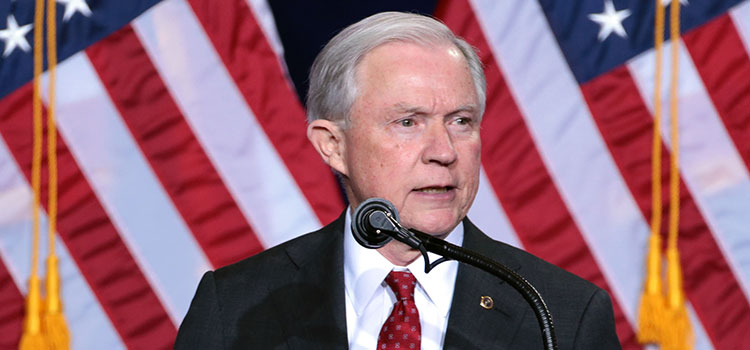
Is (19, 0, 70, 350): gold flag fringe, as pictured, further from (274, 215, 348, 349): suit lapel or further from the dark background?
(274, 215, 348, 349): suit lapel

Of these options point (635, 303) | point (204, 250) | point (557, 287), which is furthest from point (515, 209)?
point (557, 287)

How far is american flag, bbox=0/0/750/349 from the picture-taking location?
291 cm

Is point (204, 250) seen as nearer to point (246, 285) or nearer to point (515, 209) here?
point (515, 209)

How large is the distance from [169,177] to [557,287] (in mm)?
1445

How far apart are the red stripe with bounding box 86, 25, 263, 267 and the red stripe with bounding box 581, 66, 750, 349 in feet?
3.43

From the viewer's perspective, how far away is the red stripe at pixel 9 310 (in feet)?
9.45

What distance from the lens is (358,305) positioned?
5.82 feet

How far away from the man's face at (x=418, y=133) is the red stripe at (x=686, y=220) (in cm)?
137

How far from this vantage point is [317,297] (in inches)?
70.4

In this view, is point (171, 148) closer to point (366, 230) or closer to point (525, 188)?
point (525, 188)

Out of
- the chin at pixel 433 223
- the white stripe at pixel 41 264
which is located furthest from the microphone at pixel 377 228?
the white stripe at pixel 41 264

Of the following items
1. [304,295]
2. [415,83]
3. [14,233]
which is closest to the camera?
[415,83]

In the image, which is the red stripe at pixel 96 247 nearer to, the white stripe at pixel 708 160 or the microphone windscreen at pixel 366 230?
the white stripe at pixel 708 160

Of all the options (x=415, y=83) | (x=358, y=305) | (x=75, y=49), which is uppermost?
(x=75, y=49)
